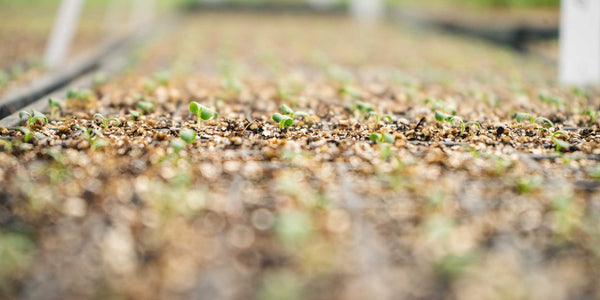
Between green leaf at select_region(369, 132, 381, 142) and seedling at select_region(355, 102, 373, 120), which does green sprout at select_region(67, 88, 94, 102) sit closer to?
seedling at select_region(355, 102, 373, 120)

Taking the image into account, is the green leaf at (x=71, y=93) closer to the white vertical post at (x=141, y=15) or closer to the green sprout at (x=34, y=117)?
the green sprout at (x=34, y=117)

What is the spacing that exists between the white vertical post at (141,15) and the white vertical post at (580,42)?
7.19 meters

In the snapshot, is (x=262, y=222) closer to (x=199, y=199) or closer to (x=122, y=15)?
(x=199, y=199)

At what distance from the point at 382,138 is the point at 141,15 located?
920cm

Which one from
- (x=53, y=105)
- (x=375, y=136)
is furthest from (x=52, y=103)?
(x=375, y=136)

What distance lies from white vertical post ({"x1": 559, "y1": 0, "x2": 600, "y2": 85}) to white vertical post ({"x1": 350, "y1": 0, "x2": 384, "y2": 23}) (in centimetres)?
762

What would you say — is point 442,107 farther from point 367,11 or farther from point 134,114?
point 367,11

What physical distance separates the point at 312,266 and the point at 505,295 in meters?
0.61

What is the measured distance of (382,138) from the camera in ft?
7.88

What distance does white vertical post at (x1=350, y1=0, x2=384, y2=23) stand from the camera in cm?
1178

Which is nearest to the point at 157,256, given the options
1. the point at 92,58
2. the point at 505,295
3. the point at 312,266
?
the point at 312,266

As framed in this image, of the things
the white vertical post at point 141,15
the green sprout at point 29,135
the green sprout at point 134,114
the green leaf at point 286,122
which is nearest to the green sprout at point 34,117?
the green sprout at point 29,135

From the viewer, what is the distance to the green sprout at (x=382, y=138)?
232 cm

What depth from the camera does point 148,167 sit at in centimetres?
207
